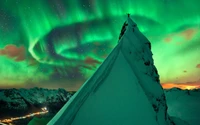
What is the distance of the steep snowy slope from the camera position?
7.46m

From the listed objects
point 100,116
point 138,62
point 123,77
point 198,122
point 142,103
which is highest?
point 198,122

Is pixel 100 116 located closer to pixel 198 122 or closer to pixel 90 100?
pixel 90 100

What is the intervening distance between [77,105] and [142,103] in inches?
146

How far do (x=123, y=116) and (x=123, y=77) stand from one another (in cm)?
234

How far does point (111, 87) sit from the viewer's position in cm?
877

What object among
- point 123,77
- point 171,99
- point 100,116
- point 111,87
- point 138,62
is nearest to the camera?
point 100,116

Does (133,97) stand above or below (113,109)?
above

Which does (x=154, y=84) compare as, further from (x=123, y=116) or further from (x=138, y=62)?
(x=123, y=116)

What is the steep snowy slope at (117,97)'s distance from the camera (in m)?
7.46

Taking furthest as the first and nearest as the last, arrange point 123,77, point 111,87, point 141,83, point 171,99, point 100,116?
point 171,99
point 141,83
point 123,77
point 111,87
point 100,116

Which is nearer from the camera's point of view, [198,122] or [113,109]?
[113,109]

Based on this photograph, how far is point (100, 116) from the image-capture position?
7.55 metres

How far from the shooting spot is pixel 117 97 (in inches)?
335

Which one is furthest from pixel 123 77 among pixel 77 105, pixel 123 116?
pixel 77 105
